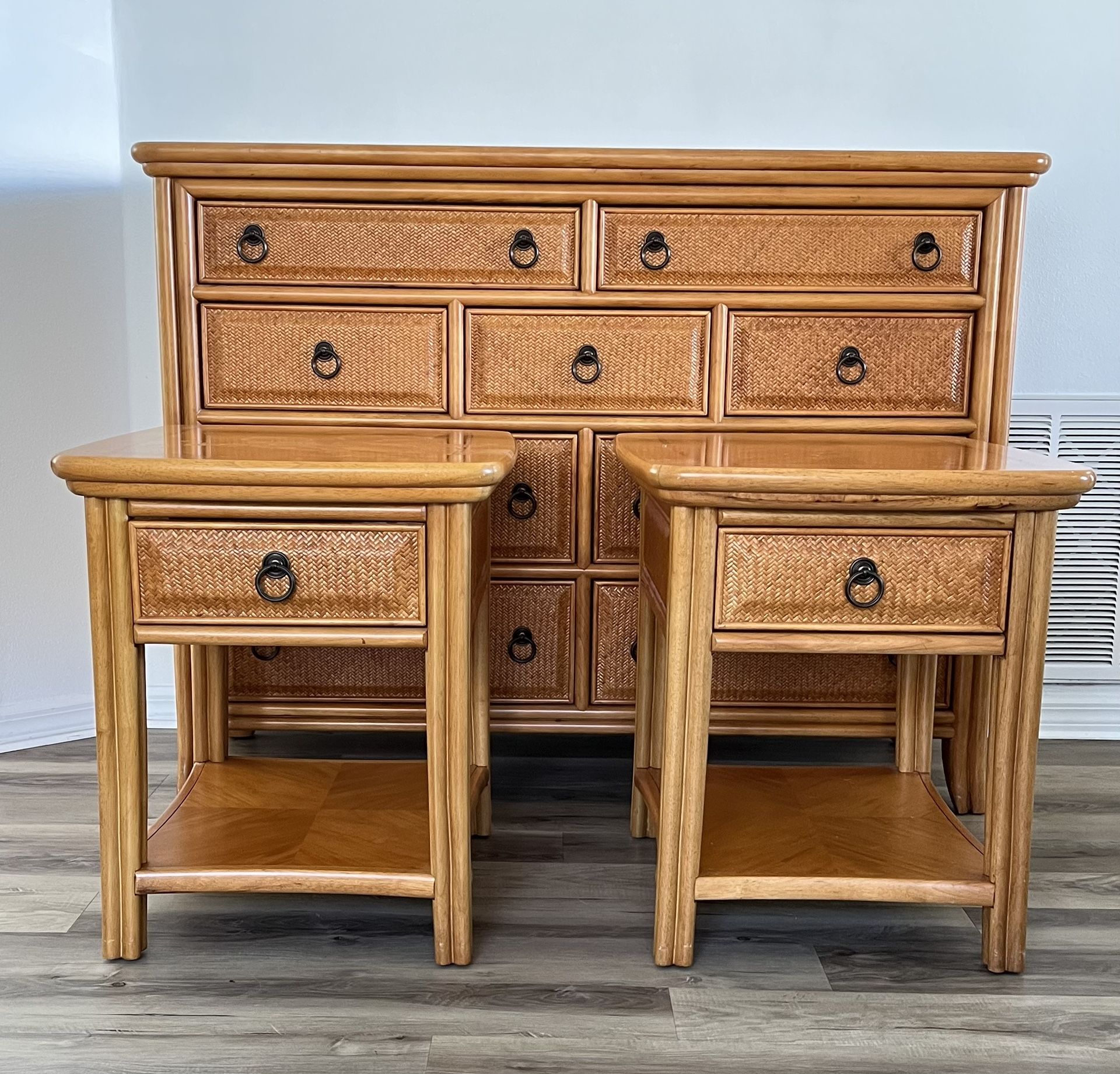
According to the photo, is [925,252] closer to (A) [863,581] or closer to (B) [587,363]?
(B) [587,363]

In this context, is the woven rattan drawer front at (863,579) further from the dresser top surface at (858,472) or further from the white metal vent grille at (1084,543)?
the white metal vent grille at (1084,543)

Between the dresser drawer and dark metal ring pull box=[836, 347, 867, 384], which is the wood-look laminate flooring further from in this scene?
the dresser drawer

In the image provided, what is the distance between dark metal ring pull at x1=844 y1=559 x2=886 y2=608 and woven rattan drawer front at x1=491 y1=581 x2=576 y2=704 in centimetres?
71

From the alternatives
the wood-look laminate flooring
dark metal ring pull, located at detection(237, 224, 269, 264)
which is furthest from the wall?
dark metal ring pull, located at detection(237, 224, 269, 264)

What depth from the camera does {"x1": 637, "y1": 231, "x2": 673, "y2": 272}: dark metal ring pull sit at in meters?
1.82

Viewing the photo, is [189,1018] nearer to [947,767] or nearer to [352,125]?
[947,767]

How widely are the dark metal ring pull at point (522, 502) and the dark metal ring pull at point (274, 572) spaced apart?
658 millimetres

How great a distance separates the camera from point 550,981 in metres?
1.41

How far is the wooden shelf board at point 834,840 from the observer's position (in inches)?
55.6

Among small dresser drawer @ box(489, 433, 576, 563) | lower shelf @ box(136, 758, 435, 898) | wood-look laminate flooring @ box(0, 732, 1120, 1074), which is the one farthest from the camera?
small dresser drawer @ box(489, 433, 576, 563)

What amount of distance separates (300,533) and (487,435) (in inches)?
19.7

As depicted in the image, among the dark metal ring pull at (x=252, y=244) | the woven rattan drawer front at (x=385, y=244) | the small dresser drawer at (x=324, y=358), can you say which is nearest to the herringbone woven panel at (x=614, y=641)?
the small dresser drawer at (x=324, y=358)

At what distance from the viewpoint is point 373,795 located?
174cm

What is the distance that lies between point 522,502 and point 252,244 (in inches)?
26.2
